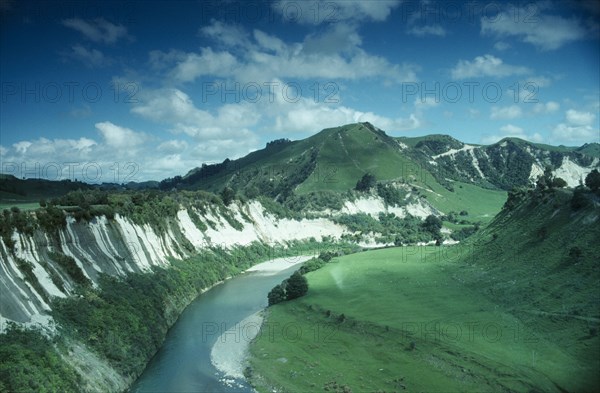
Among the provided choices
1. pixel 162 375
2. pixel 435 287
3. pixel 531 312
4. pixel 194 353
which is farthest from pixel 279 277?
pixel 531 312

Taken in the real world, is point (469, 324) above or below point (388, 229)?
below

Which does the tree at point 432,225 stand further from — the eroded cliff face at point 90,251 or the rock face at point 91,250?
the eroded cliff face at point 90,251

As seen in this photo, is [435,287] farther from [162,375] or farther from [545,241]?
[162,375]

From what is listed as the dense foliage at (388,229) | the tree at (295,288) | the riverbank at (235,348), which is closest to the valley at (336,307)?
the riverbank at (235,348)

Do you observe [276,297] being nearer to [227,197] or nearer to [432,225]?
[227,197]

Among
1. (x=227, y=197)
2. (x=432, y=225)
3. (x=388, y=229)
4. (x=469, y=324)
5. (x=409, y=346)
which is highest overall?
(x=227, y=197)

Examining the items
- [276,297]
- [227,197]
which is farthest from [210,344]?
[227,197]
